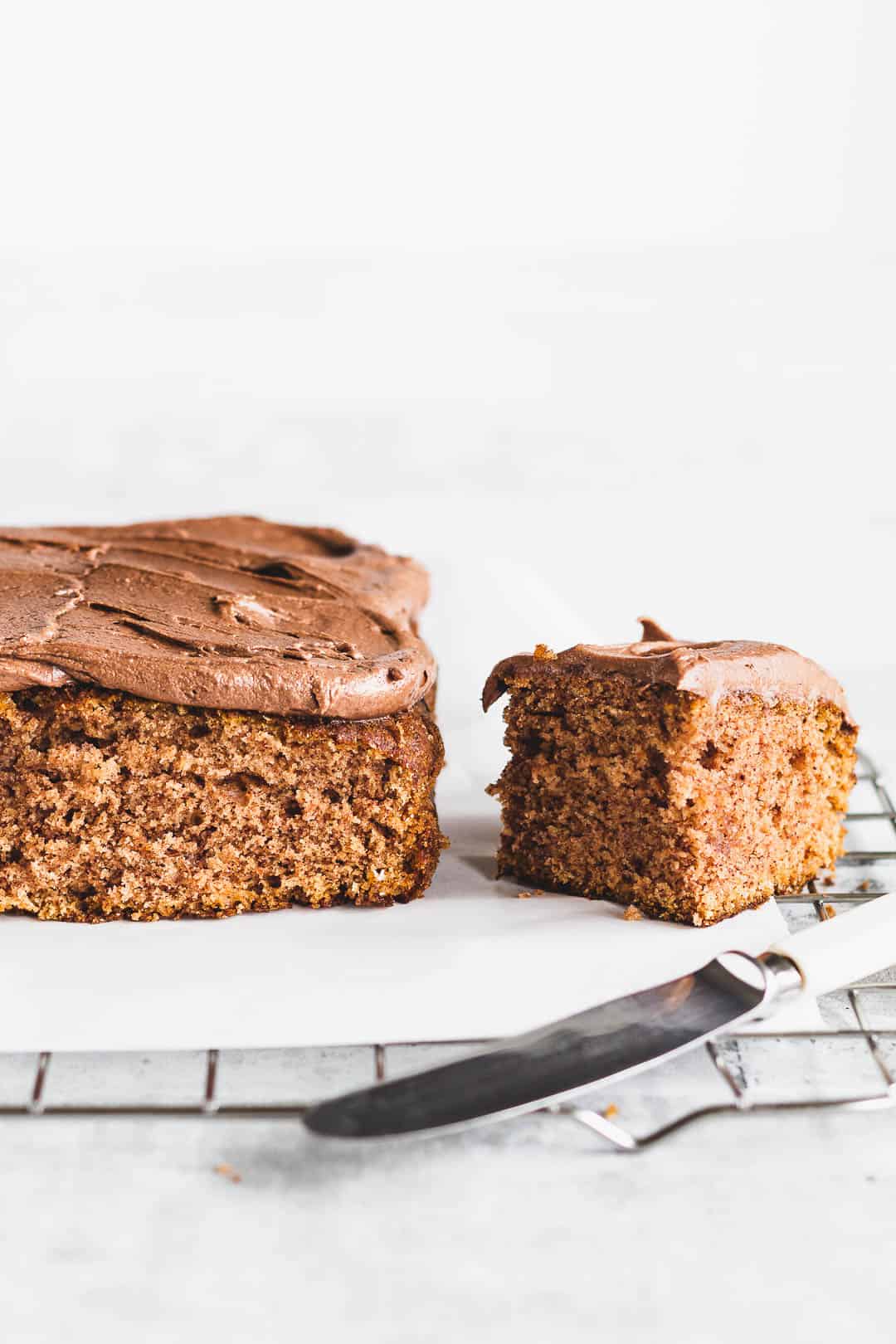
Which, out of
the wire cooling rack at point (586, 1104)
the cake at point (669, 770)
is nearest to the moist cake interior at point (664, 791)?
the cake at point (669, 770)

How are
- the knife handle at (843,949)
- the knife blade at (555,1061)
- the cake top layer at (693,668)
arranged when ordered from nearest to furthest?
the knife blade at (555,1061) < the knife handle at (843,949) < the cake top layer at (693,668)

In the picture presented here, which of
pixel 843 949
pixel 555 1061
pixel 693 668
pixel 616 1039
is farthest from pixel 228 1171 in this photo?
pixel 693 668

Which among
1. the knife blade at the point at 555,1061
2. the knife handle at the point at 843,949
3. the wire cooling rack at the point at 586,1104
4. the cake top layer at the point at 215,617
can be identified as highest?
the cake top layer at the point at 215,617

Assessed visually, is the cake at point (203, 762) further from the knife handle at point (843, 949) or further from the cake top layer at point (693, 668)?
the knife handle at point (843, 949)

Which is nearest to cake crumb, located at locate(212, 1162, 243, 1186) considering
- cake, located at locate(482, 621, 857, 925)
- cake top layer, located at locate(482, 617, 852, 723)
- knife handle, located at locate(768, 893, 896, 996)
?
knife handle, located at locate(768, 893, 896, 996)

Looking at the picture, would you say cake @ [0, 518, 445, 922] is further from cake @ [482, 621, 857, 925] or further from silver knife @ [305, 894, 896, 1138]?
silver knife @ [305, 894, 896, 1138]
